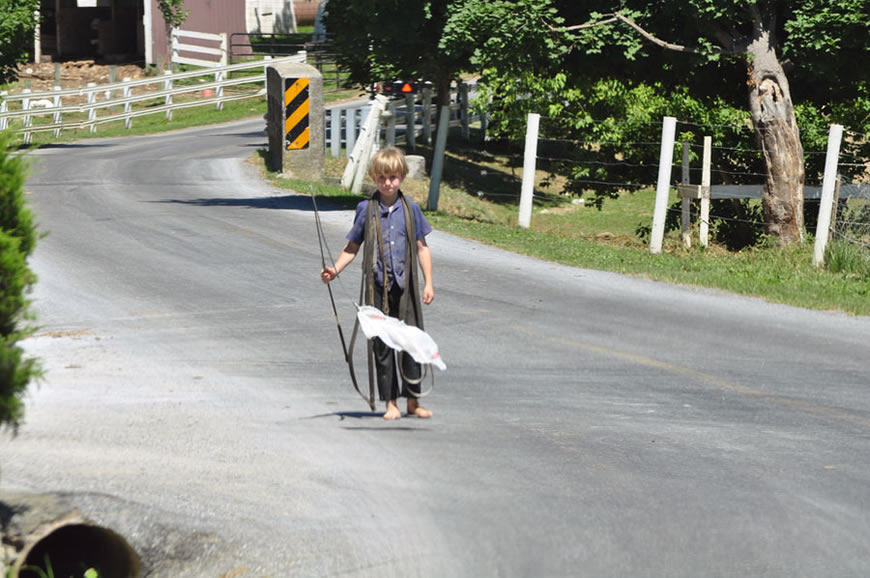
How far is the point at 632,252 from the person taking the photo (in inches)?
678

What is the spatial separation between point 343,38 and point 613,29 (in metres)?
8.28

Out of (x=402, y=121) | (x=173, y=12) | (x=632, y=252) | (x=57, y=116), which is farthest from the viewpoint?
(x=173, y=12)

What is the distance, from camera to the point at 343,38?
2609 centimetres

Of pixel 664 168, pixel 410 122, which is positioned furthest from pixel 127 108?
pixel 664 168

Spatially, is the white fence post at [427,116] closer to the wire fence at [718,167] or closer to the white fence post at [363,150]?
the white fence post at [363,150]

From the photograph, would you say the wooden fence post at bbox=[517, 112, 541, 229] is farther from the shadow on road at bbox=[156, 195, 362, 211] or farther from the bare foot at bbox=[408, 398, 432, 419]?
the bare foot at bbox=[408, 398, 432, 419]

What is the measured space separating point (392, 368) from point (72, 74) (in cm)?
4686

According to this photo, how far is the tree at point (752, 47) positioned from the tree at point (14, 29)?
13.7m

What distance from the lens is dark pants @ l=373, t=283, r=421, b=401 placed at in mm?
7885

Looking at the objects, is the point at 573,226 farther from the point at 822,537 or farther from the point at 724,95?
the point at 822,537

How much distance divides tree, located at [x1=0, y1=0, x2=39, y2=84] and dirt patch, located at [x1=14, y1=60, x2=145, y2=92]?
19428mm

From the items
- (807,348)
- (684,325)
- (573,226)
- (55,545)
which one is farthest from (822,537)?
(573,226)

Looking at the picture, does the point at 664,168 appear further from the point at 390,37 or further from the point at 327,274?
the point at 327,274

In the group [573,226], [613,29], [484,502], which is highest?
[613,29]
